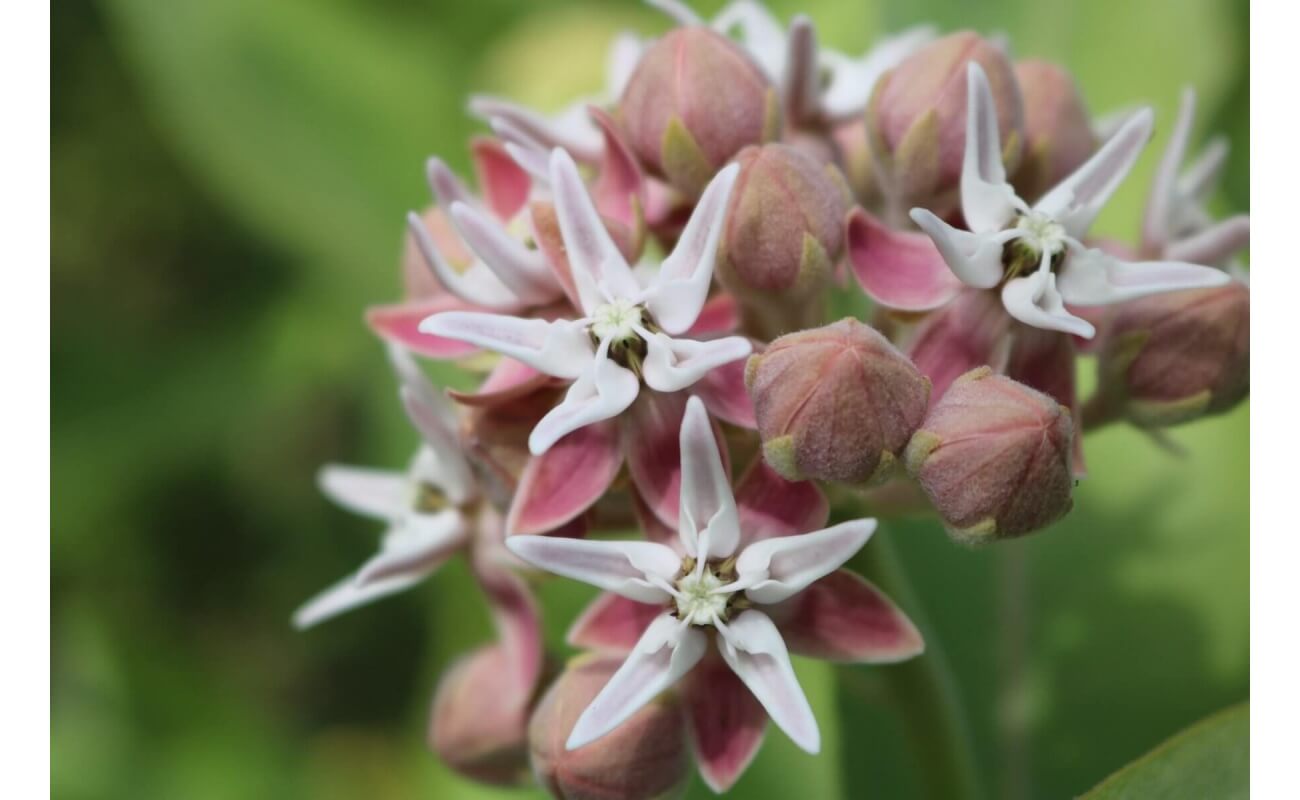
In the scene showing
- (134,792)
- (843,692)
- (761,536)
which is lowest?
(134,792)

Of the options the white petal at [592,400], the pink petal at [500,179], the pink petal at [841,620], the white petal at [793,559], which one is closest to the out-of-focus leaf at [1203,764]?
the pink petal at [841,620]

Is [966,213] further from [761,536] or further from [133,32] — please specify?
[133,32]

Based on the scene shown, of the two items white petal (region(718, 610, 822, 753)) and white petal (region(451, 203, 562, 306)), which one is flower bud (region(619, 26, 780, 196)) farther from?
white petal (region(718, 610, 822, 753))

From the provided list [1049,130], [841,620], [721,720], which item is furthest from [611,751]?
[1049,130]

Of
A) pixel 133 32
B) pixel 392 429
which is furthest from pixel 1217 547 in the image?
pixel 133 32

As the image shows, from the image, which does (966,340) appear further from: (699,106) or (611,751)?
(611,751)

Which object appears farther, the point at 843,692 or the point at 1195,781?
the point at 843,692

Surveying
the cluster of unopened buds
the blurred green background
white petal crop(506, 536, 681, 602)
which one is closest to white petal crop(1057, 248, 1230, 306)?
the cluster of unopened buds

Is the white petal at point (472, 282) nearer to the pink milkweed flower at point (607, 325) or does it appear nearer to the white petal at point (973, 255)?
the pink milkweed flower at point (607, 325)
